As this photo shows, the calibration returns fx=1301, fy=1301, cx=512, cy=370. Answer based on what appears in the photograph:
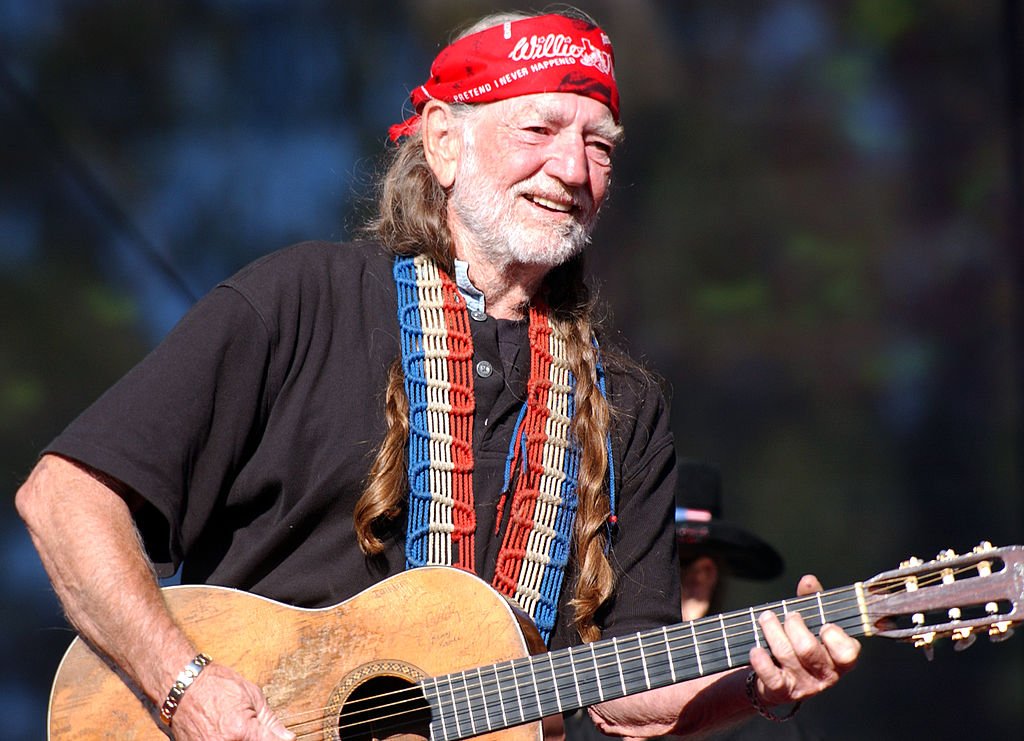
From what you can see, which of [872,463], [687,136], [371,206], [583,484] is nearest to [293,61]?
[371,206]

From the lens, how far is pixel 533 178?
3.05 m

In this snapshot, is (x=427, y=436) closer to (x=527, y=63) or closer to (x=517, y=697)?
(x=517, y=697)

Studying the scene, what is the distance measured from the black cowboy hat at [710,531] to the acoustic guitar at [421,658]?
190 cm

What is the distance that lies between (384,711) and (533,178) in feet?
4.15

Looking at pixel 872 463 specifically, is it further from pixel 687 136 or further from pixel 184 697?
pixel 184 697

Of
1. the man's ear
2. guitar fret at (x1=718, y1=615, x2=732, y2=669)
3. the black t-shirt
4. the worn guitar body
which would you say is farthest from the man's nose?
guitar fret at (x1=718, y1=615, x2=732, y2=669)

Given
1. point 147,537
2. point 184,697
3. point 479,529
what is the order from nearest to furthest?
1. point 184,697
2. point 147,537
3. point 479,529

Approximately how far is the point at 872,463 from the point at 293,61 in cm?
251

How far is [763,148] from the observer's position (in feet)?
15.7

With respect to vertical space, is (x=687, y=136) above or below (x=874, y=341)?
above

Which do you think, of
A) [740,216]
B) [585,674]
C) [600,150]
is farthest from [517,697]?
[740,216]

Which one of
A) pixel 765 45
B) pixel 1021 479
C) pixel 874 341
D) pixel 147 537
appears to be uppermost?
pixel 765 45

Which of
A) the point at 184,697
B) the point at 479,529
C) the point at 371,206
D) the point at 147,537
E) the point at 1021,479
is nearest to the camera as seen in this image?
the point at 184,697

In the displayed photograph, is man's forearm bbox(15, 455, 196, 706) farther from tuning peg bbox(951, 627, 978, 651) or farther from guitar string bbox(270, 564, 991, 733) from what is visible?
tuning peg bbox(951, 627, 978, 651)
